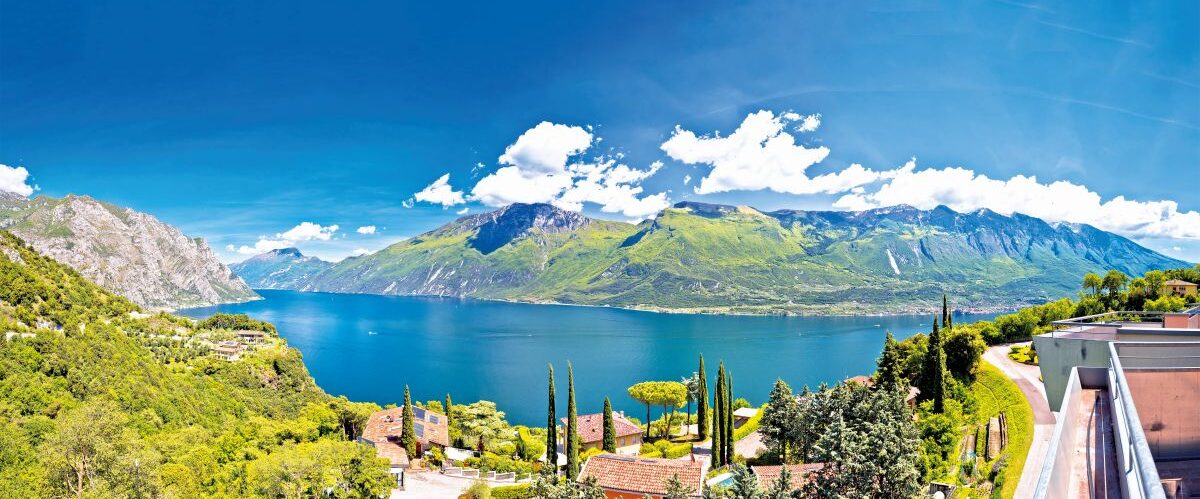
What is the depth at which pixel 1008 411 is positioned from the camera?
82.0ft

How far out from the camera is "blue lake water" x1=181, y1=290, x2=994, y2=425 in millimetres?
86000

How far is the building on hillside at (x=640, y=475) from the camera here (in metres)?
27.0

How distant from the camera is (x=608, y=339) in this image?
5778 inches

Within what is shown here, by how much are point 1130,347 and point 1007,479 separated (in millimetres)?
14091

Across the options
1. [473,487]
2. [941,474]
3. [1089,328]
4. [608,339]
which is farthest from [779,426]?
[608,339]

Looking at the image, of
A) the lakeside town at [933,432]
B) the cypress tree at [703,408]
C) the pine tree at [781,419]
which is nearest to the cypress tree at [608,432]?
the lakeside town at [933,432]

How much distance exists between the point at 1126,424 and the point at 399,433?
4712 cm

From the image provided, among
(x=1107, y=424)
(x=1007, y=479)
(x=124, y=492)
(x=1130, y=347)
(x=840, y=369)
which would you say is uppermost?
(x=1130, y=347)

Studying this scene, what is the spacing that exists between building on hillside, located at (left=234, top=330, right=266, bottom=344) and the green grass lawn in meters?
87.2

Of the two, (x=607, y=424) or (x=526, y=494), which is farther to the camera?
(x=607, y=424)

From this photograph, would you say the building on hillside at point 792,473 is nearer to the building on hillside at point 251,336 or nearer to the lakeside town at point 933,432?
the lakeside town at point 933,432

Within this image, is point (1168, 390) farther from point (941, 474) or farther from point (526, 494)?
point (526, 494)

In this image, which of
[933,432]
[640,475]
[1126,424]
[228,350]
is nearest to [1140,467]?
[1126,424]

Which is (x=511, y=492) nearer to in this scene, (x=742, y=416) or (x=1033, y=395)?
(x=742, y=416)
